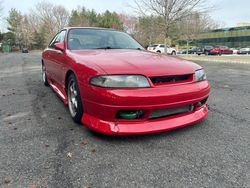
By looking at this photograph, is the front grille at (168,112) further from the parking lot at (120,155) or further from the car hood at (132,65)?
the car hood at (132,65)

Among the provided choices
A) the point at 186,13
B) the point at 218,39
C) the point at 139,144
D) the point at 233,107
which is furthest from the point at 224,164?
the point at 218,39

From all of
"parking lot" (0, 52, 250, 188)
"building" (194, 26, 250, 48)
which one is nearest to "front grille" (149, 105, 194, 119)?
"parking lot" (0, 52, 250, 188)

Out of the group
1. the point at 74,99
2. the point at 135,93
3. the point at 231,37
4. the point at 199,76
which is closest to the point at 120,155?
the point at 135,93

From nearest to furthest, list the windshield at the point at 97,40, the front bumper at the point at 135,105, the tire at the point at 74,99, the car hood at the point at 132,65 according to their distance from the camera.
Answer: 1. the front bumper at the point at 135,105
2. the car hood at the point at 132,65
3. the tire at the point at 74,99
4. the windshield at the point at 97,40

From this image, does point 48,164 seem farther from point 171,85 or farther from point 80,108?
point 171,85

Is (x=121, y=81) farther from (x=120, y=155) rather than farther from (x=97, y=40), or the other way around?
(x=97, y=40)

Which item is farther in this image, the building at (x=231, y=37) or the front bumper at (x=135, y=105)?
the building at (x=231, y=37)

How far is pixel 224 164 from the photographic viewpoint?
7.51 ft

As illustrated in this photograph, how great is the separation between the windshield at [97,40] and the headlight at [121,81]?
4.34ft

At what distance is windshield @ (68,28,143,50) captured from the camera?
3822 millimetres

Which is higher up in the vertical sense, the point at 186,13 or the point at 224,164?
the point at 186,13

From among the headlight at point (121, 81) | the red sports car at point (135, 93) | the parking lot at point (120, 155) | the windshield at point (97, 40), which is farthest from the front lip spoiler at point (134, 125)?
the windshield at point (97, 40)

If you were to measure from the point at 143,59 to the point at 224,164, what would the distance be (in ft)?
5.18

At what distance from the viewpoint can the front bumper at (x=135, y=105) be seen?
99.8 inches
